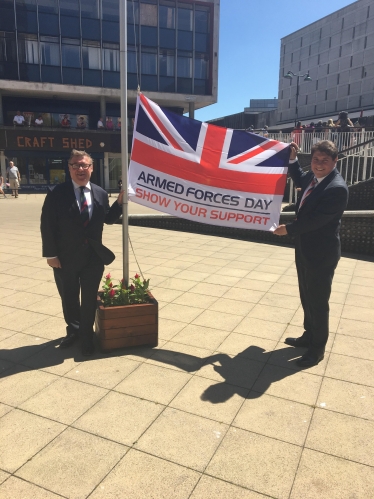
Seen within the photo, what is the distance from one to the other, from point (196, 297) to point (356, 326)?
2.06 m

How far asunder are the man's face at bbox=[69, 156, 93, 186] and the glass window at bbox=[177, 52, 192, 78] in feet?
91.8

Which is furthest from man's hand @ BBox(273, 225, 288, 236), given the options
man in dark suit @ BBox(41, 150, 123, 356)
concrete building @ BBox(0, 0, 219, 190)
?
concrete building @ BBox(0, 0, 219, 190)

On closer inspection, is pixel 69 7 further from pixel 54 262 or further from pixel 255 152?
pixel 54 262

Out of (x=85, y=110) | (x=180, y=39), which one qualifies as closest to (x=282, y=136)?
(x=180, y=39)

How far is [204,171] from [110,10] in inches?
1086

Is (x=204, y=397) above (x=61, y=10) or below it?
below

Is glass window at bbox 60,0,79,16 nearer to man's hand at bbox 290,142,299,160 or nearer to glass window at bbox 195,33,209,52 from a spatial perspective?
glass window at bbox 195,33,209,52

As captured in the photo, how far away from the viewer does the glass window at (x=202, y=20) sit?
2827 cm

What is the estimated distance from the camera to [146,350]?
3887 mm

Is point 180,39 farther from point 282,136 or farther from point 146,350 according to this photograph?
point 146,350

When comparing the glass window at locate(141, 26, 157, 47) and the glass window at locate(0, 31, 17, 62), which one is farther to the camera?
the glass window at locate(141, 26, 157, 47)

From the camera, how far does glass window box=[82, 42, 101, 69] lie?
26.5 m

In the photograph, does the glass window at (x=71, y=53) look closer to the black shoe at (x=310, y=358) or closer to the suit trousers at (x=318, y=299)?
the suit trousers at (x=318, y=299)

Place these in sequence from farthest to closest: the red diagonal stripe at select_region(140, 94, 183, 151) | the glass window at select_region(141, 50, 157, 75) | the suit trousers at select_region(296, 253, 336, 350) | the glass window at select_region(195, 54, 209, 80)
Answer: the glass window at select_region(195, 54, 209, 80) < the glass window at select_region(141, 50, 157, 75) < the red diagonal stripe at select_region(140, 94, 183, 151) < the suit trousers at select_region(296, 253, 336, 350)
